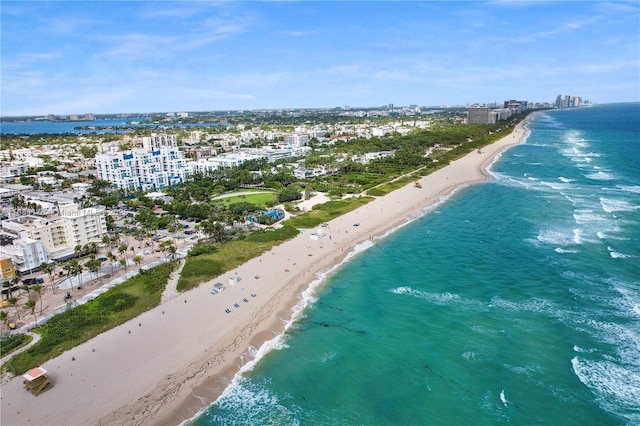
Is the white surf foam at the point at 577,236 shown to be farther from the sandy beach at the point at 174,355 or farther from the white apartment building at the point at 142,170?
the white apartment building at the point at 142,170

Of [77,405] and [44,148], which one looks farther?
[44,148]

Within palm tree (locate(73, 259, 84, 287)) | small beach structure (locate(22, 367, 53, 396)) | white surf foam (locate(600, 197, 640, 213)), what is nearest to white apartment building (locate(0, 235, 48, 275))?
palm tree (locate(73, 259, 84, 287))

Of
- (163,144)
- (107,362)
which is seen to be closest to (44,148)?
(163,144)

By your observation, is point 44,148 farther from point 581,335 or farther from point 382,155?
point 581,335

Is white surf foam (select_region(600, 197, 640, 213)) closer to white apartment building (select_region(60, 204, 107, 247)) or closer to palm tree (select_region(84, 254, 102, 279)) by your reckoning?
palm tree (select_region(84, 254, 102, 279))

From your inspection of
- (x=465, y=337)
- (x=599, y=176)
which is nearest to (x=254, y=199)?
(x=465, y=337)
